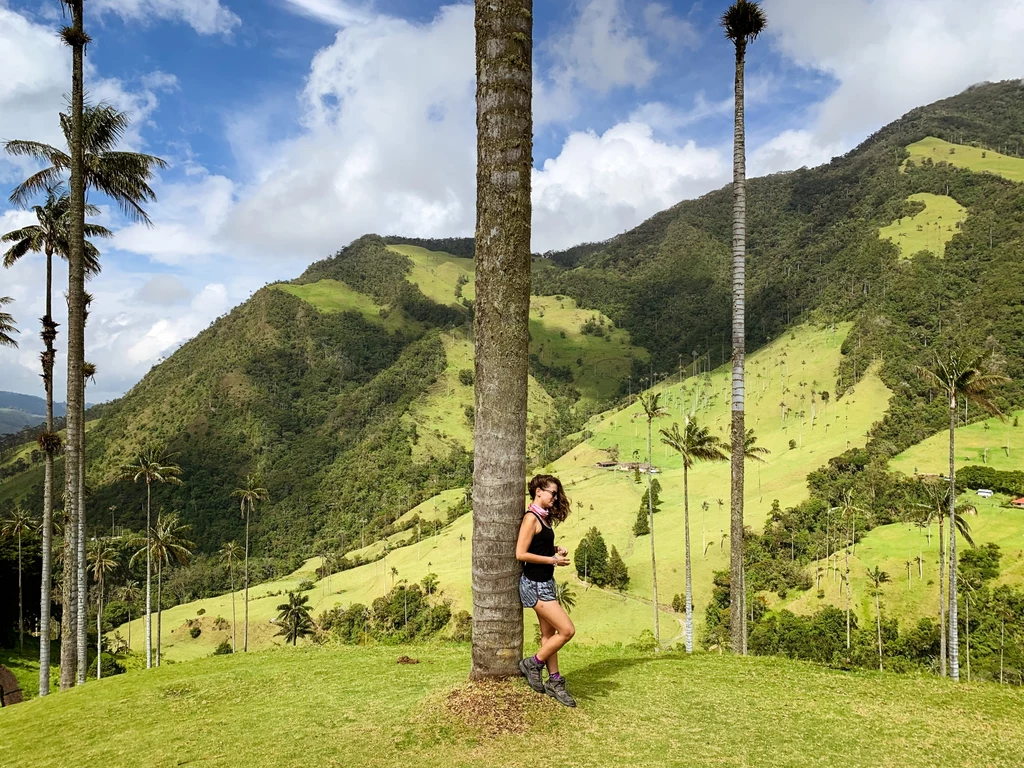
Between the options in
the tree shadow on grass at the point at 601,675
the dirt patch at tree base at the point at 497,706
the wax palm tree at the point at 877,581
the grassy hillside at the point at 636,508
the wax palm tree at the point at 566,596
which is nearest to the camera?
the dirt patch at tree base at the point at 497,706

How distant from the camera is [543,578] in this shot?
21.8 feet

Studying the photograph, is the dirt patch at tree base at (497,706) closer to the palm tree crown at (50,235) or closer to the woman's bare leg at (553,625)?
the woman's bare leg at (553,625)

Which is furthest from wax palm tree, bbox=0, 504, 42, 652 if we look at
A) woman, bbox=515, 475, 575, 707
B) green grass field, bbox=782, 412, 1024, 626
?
green grass field, bbox=782, 412, 1024, 626

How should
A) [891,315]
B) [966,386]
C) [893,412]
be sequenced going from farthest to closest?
[891,315] → [893,412] → [966,386]

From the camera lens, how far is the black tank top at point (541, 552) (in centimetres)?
653

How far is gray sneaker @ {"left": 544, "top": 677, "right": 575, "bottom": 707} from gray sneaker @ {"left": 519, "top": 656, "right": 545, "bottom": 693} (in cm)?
8

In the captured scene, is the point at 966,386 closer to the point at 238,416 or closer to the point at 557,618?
the point at 557,618

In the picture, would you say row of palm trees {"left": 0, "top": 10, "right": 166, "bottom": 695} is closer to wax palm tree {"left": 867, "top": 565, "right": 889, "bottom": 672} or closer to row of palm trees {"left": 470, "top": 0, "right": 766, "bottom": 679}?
row of palm trees {"left": 470, "top": 0, "right": 766, "bottom": 679}

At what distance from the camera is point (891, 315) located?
517ft

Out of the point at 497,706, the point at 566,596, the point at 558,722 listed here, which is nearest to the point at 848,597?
the point at 566,596

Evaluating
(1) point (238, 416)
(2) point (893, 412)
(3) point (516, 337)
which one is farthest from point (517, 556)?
(1) point (238, 416)

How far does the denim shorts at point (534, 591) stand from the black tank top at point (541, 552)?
0.04 m

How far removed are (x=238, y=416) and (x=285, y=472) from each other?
26.8m

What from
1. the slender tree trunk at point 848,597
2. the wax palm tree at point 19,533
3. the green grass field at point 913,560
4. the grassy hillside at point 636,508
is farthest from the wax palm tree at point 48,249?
the green grass field at point 913,560
